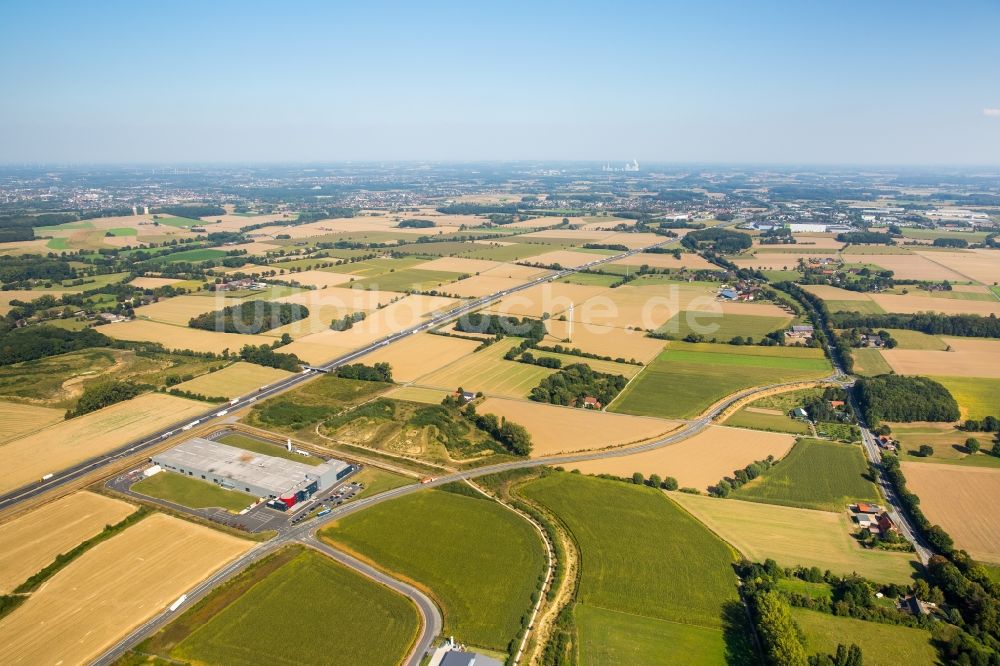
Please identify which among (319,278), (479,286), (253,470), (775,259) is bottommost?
(253,470)

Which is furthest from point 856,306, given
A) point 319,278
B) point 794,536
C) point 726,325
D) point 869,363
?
point 319,278

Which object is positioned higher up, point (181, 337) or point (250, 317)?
point (250, 317)

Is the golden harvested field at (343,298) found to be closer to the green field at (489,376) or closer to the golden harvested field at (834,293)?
the green field at (489,376)

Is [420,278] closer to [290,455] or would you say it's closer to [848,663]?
[290,455]

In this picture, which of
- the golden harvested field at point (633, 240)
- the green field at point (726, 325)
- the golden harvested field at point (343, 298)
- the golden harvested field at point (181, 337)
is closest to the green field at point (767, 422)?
the green field at point (726, 325)

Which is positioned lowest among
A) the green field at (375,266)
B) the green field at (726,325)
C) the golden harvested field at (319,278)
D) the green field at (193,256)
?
the green field at (726,325)

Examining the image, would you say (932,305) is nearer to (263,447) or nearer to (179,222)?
(263,447)

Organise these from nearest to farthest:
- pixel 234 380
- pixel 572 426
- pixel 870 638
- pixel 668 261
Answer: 1. pixel 870 638
2. pixel 572 426
3. pixel 234 380
4. pixel 668 261

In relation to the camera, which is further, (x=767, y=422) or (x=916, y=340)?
(x=916, y=340)

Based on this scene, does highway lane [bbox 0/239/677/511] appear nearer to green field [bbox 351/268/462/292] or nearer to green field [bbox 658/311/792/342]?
green field [bbox 351/268/462/292]
